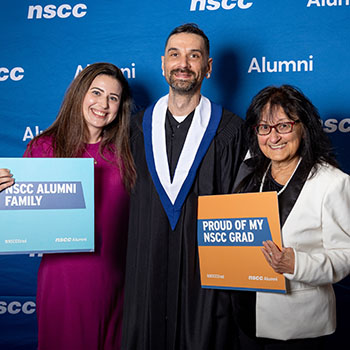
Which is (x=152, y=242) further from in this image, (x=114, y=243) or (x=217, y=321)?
(x=217, y=321)

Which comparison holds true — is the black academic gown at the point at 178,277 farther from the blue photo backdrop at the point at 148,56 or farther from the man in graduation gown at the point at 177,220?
the blue photo backdrop at the point at 148,56

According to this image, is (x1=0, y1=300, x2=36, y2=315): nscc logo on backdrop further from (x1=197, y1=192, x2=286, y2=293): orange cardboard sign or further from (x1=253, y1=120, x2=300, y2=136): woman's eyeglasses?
(x1=253, y1=120, x2=300, y2=136): woman's eyeglasses

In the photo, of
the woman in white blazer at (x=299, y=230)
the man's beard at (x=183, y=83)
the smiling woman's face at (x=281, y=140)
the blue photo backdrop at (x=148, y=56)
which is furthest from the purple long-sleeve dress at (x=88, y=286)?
the blue photo backdrop at (x=148, y=56)

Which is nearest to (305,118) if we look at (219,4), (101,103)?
(101,103)

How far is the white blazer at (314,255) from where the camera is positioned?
168cm

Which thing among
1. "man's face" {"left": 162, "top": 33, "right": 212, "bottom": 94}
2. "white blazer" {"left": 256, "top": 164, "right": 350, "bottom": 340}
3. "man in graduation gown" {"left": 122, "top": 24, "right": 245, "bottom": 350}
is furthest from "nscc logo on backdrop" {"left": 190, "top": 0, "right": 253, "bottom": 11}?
"white blazer" {"left": 256, "top": 164, "right": 350, "bottom": 340}

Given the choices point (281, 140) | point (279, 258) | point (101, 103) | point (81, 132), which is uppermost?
point (101, 103)

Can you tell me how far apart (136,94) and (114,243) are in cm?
124

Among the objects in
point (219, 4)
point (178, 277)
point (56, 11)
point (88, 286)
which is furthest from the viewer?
point (56, 11)

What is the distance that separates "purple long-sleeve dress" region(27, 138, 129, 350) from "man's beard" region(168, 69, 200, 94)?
0.52 meters

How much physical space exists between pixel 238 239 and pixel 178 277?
0.46 meters

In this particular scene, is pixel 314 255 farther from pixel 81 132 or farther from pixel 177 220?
pixel 81 132

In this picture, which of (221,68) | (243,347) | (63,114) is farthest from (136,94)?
(243,347)

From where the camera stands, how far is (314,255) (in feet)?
5.52
